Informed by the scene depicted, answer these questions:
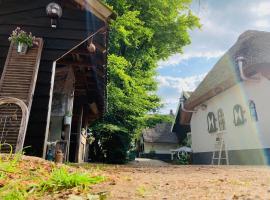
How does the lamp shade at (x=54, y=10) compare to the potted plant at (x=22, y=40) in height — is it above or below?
above

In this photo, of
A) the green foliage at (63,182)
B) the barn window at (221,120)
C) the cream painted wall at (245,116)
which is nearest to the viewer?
the green foliage at (63,182)

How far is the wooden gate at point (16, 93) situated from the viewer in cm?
514

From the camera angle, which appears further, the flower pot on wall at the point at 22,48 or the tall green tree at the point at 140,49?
the tall green tree at the point at 140,49

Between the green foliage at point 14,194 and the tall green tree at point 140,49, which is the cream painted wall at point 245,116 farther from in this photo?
the green foliage at point 14,194

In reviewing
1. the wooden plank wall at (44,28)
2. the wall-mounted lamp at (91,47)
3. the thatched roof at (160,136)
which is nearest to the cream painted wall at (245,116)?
the wall-mounted lamp at (91,47)

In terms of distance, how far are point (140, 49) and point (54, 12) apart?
1166 centimetres

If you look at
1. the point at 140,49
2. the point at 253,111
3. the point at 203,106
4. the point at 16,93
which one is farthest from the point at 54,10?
the point at 140,49

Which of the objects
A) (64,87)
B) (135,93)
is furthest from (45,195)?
(135,93)

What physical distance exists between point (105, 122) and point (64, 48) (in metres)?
9.86

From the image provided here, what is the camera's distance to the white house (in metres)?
10.5

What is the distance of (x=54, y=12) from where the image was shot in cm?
682

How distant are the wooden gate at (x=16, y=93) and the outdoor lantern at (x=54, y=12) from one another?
65cm

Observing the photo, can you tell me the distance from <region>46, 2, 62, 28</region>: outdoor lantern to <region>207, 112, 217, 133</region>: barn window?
32.8 ft

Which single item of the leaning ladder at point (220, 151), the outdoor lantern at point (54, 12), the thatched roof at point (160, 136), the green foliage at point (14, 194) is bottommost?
the green foliage at point (14, 194)
